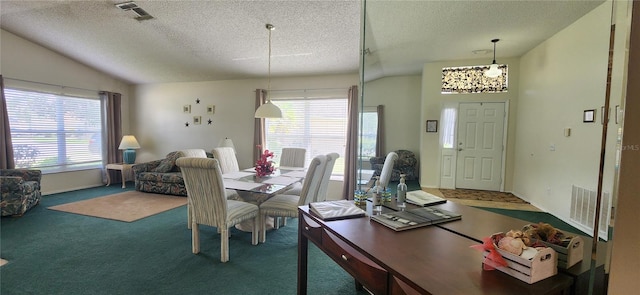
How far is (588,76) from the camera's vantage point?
1.77 meters

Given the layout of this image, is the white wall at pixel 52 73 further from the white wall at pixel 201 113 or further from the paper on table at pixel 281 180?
the paper on table at pixel 281 180

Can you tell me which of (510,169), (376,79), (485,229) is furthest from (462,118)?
(485,229)

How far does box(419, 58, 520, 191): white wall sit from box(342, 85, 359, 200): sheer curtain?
2.70 m

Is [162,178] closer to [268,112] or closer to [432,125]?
[268,112]

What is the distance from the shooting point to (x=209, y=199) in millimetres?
2473

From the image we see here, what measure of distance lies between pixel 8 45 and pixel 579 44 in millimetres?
7269

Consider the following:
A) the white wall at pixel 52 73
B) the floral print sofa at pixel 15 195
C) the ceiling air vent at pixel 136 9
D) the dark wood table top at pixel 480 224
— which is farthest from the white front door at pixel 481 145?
the white wall at pixel 52 73

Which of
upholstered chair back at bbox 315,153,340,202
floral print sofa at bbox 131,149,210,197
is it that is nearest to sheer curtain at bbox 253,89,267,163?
floral print sofa at bbox 131,149,210,197

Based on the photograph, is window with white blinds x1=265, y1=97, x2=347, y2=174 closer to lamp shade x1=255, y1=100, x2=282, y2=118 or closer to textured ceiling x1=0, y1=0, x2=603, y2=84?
textured ceiling x1=0, y1=0, x2=603, y2=84

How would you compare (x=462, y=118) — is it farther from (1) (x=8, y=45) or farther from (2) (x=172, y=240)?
(1) (x=8, y=45)

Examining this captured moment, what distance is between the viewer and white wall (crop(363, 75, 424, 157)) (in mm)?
2168

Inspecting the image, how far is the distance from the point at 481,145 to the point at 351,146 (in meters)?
3.03

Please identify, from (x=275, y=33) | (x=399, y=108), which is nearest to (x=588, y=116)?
(x=399, y=108)

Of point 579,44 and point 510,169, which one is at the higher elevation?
point 579,44
